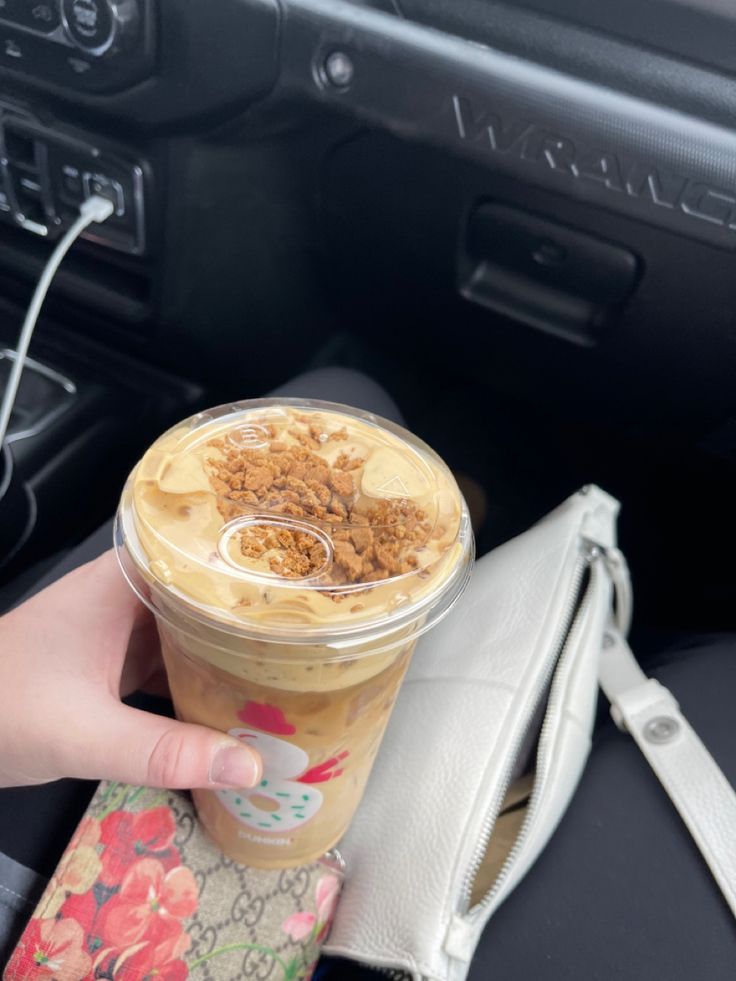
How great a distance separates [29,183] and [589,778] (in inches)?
40.7

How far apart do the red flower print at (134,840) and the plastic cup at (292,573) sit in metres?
0.07

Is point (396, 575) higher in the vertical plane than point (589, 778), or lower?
higher

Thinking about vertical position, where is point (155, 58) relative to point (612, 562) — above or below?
above

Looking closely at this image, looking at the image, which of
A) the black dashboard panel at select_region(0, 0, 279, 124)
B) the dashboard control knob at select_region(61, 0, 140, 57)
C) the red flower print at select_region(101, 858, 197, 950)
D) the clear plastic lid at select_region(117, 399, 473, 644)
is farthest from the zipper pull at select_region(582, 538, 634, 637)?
the dashboard control knob at select_region(61, 0, 140, 57)

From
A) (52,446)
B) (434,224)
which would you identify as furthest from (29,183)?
(434,224)

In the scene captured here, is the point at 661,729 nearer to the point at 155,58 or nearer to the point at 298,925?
the point at 298,925

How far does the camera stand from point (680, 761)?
79 centimetres

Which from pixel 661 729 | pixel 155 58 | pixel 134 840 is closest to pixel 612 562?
pixel 661 729

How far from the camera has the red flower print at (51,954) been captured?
0.67 meters

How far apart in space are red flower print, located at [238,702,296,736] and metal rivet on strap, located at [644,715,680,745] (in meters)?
0.39

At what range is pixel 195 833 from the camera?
78cm

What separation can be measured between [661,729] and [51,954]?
1.94ft

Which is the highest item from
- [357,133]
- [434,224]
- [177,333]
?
[357,133]

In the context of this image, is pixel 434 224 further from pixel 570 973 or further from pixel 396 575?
pixel 570 973
